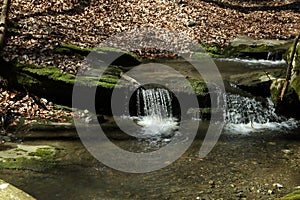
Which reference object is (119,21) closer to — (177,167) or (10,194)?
(177,167)

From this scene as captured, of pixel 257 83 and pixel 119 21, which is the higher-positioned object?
pixel 119 21

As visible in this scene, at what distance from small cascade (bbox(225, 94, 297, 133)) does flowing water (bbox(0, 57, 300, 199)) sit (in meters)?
0.03

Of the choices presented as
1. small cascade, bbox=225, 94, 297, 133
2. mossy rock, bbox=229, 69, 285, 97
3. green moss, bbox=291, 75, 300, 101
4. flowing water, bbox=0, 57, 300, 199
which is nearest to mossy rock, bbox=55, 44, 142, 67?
flowing water, bbox=0, 57, 300, 199

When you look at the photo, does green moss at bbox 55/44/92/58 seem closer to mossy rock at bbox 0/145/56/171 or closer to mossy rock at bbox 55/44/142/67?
mossy rock at bbox 55/44/142/67

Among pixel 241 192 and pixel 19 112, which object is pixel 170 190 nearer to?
pixel 241 192

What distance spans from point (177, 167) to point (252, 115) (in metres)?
3.79

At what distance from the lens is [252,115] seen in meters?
9.60

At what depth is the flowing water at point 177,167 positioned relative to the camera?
5.75 metres

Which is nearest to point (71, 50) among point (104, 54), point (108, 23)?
point (104, 54)

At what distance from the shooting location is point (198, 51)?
1427cm

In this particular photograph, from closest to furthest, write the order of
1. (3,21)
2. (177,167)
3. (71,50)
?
(177,167), (3,21), (71,50)

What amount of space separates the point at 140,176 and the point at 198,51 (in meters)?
8.88

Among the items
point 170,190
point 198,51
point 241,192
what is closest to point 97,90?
point 170,190

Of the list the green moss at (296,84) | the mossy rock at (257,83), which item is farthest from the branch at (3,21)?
the green moss at (296,84)
